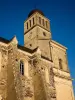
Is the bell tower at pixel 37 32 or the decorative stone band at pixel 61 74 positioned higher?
the bell tower at pixel 37 32

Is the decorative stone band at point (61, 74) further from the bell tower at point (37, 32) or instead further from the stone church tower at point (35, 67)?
the bell tower at point (37, 32)

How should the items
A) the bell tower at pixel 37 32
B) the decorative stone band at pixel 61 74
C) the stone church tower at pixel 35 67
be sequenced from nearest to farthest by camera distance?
the stone church tower at pixel 35 67
the decorative stone band at pixel 61 74
the bell tower at pixel 37 32

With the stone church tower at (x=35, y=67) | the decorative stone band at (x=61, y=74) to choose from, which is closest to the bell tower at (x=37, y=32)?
the stone church tower at (x=35, y=67)

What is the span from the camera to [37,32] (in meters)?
31.6

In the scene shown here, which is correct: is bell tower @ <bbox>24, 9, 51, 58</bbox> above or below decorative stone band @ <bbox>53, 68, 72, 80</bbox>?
above

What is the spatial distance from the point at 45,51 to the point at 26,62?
7.08m

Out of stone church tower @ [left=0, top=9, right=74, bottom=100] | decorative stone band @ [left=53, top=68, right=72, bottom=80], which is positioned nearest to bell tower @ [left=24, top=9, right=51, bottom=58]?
stone church tower @ [left=0, top=9, right=74, bottom=100]

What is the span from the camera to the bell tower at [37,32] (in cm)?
3004

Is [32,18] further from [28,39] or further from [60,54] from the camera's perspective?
[60,54]

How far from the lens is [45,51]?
29.5m

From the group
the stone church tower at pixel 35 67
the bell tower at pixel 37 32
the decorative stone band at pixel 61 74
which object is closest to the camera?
the stone church tower at pixel 35 67

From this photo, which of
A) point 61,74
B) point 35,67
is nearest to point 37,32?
point 61,74

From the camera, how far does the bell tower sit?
30.0m

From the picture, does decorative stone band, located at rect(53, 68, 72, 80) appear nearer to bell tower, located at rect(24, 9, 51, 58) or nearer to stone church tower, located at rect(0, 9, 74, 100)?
stone church tower, located at rect(0, 9, 74, 100)
